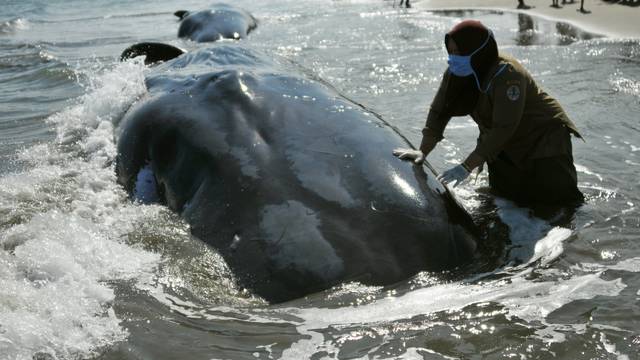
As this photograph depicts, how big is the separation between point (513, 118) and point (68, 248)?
9.02 feet

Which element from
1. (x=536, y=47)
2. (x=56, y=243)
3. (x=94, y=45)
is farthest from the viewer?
(x=94, y=45)

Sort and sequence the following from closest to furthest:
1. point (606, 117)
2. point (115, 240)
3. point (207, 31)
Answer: point (115, 240) < point (606, 117) < point (207, 31)

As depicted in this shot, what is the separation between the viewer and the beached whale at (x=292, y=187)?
361 centimetres

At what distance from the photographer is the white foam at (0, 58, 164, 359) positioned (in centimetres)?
309

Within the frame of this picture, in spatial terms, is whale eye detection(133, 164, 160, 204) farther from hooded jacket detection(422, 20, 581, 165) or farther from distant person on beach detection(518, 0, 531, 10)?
distant person on beach detection(518, 0, 531, 10)

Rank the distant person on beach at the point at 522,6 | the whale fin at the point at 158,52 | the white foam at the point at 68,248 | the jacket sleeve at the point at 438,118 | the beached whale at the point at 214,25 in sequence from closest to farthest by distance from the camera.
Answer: the white foam at the point at 68,248
the jacket sleeve at the point at 438,118
the whale fin at the point at 158,52
the beached whale at the point at 214,25
the distant person on beach at the point at 522,6

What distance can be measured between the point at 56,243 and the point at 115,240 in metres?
0.37

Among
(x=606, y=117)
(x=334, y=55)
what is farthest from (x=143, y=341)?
(x=334, y=55)

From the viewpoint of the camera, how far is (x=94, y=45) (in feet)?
54.5

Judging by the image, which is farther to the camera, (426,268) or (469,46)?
(469,46)

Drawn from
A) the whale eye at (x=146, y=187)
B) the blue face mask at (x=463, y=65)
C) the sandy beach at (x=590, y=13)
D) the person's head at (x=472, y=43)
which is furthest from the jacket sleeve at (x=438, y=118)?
the sandy beach at (x=590, y=13)

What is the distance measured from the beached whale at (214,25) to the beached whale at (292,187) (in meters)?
9.60

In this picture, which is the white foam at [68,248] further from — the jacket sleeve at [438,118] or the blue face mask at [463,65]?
the blue face mask at [463,65]

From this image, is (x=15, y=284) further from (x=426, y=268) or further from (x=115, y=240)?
(x=426, y=268)
